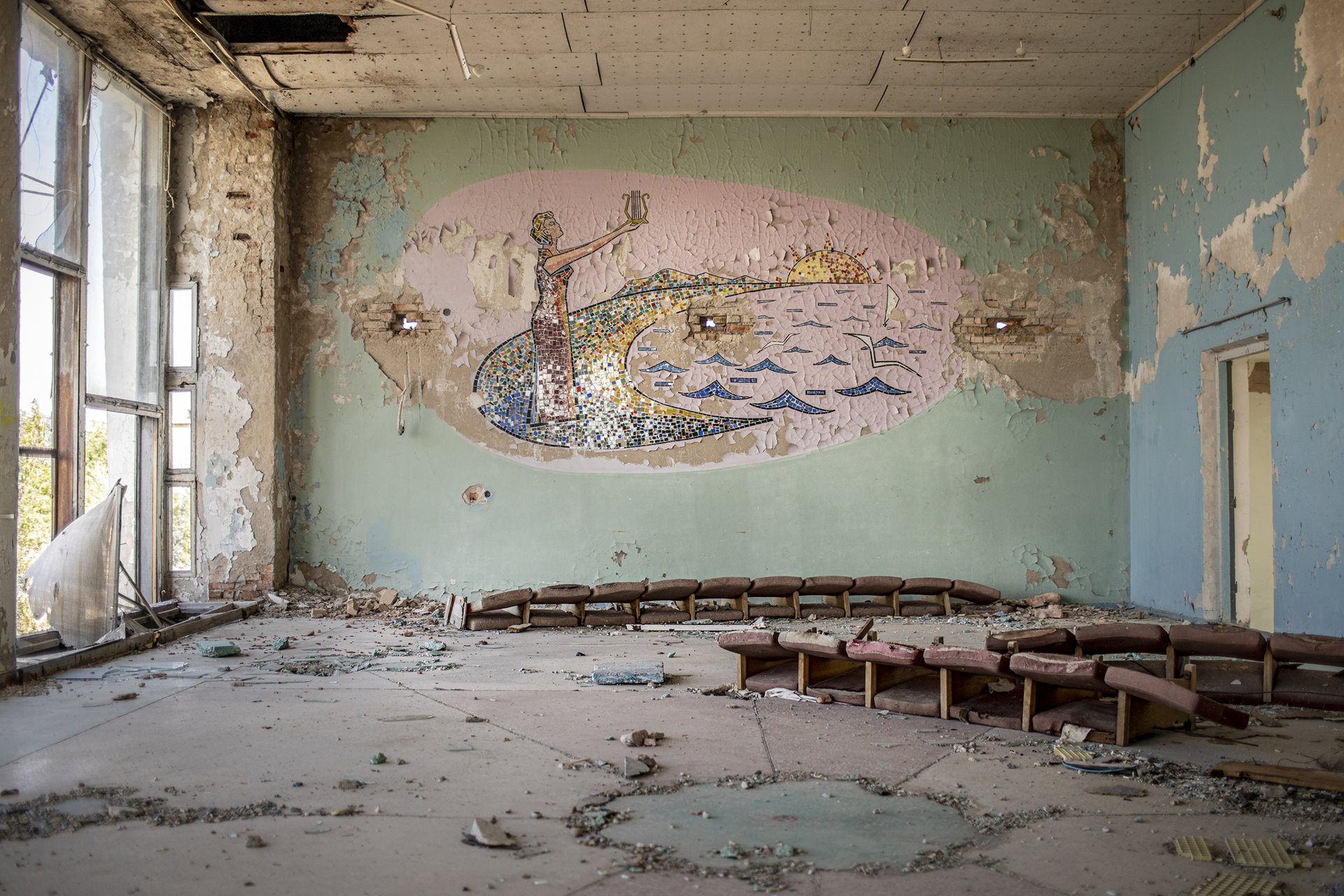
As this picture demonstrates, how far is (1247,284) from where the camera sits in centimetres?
752

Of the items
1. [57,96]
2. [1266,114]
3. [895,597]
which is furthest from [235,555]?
[1266,114]

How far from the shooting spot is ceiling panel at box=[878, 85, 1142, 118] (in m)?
9.12

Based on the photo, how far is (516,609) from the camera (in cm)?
881

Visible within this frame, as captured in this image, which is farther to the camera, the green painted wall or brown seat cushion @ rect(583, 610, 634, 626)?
the green painted wall

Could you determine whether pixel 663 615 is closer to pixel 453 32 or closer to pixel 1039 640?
pixel 1039 640

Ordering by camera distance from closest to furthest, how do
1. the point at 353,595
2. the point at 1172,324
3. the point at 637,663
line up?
the point at 637,663
the point at 1172,324
the point at 353,595

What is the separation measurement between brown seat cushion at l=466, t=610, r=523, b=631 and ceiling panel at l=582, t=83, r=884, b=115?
492cm

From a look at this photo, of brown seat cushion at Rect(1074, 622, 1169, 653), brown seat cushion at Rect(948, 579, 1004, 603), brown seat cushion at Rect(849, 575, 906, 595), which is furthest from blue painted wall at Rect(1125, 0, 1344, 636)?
brown seat cushion at Rect(849, 575, 906, 595)

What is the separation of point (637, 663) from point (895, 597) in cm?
338

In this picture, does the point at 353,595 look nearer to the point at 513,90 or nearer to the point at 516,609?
the point at 516,609

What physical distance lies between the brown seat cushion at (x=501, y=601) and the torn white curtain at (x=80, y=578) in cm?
272

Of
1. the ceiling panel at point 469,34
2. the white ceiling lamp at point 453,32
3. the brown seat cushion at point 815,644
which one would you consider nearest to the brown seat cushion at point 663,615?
the brown seat cushion at point 815,644

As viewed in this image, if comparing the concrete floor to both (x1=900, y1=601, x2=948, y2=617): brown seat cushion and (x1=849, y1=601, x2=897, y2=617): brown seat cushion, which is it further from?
(x1=900, y1=601, x2=948, y2=617): brown seat cushion

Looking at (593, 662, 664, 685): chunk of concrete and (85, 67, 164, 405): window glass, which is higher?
(85, 67, 164, 405): window glass
